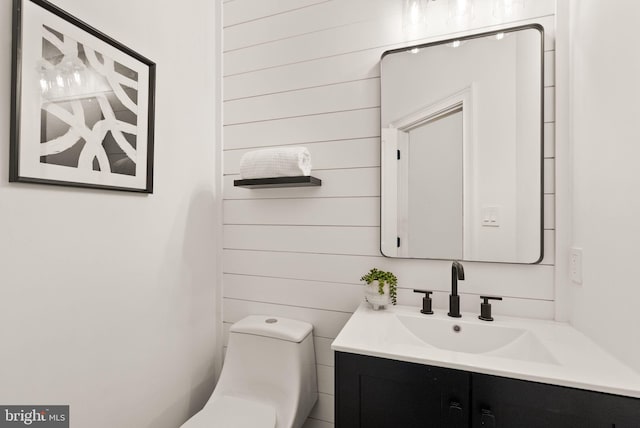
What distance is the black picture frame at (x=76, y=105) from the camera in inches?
36.2

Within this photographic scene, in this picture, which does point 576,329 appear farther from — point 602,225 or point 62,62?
point 62,62

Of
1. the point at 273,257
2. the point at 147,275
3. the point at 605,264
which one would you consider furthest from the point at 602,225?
the point at 147,275

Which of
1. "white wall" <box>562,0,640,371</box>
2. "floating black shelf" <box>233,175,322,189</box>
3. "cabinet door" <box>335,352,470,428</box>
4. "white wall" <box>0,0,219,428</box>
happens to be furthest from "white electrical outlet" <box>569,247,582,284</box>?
"white wall" <box>0,0,219,428</box>

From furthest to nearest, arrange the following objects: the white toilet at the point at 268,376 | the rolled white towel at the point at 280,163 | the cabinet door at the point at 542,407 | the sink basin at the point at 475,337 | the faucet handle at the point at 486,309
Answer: the rolled white towel at the point at 280,163 → the white toilet at the point at 268,376 → the faucet handle at the point at 486,309 → the sink basin at the point at 475,337 → the cabinet door at the point at 542,407

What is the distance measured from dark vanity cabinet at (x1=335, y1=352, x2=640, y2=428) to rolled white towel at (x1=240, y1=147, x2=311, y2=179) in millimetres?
772

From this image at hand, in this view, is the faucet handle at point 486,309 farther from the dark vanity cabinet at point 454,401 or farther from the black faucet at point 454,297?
the dark vanity cabinet at point 454,401

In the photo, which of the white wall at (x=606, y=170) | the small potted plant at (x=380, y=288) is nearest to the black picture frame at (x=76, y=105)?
the small potted plant at (x=380, y=288)

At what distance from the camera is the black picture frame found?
920 mm

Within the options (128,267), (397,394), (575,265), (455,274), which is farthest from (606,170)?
(128,267)

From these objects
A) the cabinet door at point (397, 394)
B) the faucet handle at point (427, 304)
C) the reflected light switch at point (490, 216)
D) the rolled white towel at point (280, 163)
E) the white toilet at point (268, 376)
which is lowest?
the white toilet at point (268, 376)

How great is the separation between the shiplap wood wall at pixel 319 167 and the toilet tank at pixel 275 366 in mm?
106

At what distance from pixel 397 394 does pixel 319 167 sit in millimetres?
986

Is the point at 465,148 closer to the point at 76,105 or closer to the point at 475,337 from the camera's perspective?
the point at 475,337

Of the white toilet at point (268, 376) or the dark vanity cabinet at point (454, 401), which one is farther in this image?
the white toilet at point (268, 376)
